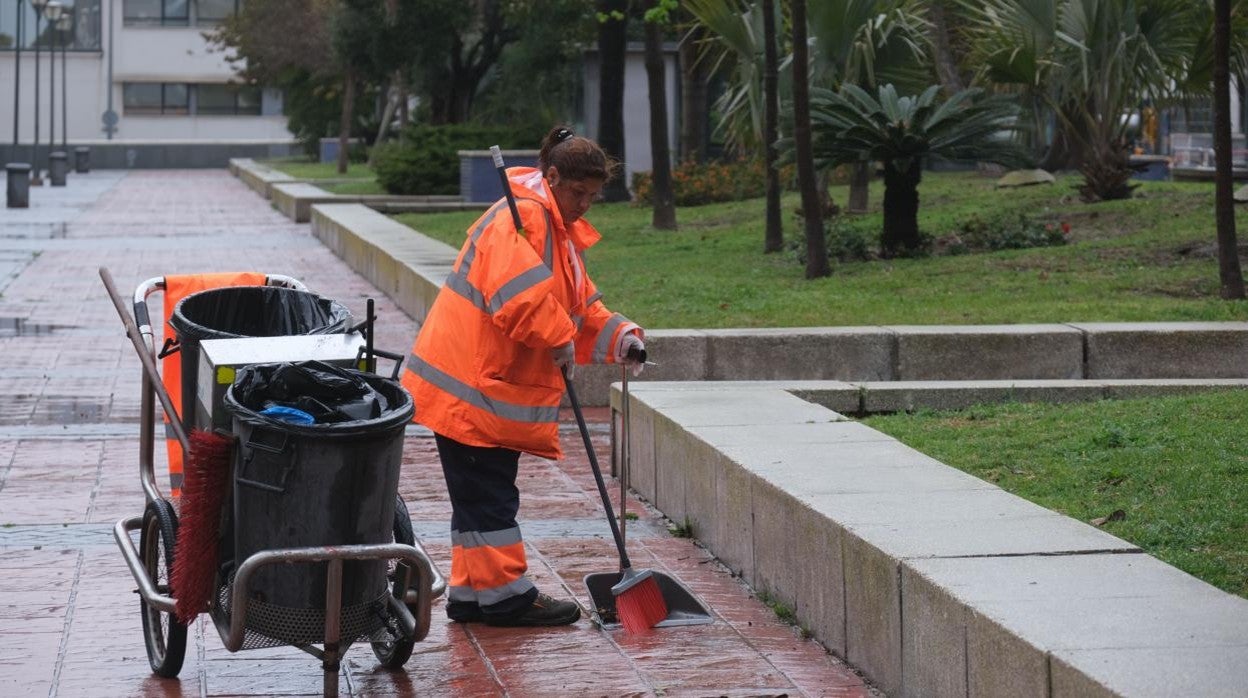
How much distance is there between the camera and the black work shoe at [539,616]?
5.96 meters

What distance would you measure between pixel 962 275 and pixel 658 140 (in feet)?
24.5

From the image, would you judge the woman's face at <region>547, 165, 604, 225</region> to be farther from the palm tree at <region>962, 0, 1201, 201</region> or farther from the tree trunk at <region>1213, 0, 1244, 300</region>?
the palm tree at <region>962, 0, 1201, 201</region>

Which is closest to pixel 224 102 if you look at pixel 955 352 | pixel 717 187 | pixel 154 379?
pixel 717 187

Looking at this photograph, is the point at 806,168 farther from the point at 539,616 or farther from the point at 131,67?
the point at 131,67

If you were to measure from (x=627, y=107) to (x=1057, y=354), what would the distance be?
21.7 m

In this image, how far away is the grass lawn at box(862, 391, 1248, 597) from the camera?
562cm

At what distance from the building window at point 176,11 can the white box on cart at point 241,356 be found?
2715 inches

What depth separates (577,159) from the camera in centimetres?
580

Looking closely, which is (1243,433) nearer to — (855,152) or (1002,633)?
(1002,633)

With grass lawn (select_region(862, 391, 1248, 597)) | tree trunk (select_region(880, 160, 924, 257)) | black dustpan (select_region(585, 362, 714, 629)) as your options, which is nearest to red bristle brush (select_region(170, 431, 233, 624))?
black dustpan (select_region(585, 362, 714, 629))

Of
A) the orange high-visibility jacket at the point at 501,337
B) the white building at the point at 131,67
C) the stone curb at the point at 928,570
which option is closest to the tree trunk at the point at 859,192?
the stone curb at the point at 928,570

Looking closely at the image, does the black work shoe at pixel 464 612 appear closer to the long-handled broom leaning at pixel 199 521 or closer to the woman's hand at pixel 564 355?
the woman's hand at pixel 564 355

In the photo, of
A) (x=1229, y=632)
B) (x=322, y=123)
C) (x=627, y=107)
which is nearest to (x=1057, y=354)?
(x=1229, y=632)

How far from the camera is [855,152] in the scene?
14.3 meters
